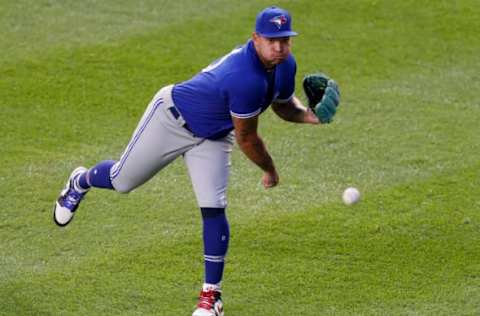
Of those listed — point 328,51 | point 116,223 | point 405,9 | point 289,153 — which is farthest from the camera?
point 405,9

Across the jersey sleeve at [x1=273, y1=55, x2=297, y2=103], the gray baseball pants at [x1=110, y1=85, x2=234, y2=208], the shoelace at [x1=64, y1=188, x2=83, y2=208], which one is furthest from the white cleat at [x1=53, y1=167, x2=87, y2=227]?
the jersey sleeve at [x1=273, y1=55, x2=297, y2=103]

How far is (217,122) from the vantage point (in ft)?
24.1

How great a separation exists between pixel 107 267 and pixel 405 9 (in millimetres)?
6940

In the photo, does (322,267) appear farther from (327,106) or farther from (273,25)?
(273,25)

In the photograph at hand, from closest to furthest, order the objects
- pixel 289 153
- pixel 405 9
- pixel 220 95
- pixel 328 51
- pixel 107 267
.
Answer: pixel 220 95
pixel 107 267
pixel 289 153
pixel 328 51
pixel 405 9

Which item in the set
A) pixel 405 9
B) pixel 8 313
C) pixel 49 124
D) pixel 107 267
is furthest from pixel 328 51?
pixel 8 313

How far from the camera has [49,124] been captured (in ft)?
35.5

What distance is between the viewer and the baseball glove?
7.25 m

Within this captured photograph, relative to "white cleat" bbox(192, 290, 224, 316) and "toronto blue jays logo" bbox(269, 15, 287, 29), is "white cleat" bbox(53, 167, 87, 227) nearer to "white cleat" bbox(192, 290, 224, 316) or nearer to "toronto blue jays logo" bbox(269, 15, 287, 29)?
"white cleat" bbox(192, 290, 224, 316)

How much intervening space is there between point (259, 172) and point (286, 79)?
106 inches

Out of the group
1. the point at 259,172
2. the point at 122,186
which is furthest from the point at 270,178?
the point at 259,172

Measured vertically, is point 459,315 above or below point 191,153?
below

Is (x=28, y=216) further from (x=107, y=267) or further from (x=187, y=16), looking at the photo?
(x=187, y=16)

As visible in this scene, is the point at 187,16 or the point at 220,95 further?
the point at 187,16
